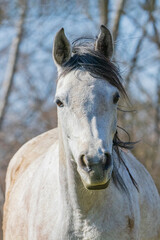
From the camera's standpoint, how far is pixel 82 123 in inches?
122

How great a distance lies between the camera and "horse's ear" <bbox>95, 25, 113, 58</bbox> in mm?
3600

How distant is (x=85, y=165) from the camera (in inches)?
116

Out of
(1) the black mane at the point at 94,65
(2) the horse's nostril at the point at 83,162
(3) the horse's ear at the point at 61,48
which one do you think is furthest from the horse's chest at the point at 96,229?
(3) the horse's ear at the point at 61,48

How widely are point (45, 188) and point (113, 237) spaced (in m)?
0.77

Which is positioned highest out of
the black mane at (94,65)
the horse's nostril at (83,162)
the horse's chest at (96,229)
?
the black mane at (94,65)

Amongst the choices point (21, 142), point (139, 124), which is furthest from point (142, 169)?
point (21, 142)

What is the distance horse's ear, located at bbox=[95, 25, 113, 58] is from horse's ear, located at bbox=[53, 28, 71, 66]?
237 mm

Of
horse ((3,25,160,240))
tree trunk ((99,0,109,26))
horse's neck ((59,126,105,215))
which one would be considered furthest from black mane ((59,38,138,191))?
tree trunk ((99,0,109,26))

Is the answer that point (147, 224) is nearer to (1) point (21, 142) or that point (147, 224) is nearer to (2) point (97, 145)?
(2) point (97, 145)

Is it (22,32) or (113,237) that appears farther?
(22,32)

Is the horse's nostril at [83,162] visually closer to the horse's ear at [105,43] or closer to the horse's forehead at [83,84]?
the horse's forehead at [83,84]

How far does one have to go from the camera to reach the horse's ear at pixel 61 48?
141 inches

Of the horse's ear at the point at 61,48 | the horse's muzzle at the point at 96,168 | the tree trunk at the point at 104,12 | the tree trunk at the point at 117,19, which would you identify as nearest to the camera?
the horse's muzzle at the point at 96,168

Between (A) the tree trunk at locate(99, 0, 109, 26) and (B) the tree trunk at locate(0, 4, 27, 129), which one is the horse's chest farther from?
(A) the tree trunk at locate(99, 0, 109, 26)
